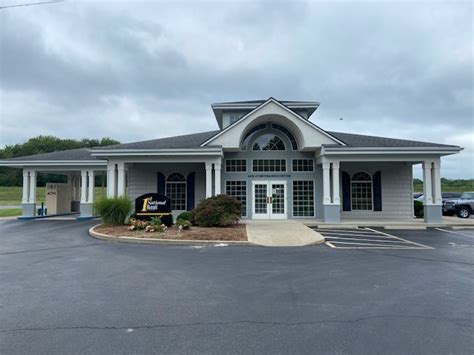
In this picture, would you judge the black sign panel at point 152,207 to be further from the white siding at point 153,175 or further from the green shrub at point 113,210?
the white siding at point 153,175

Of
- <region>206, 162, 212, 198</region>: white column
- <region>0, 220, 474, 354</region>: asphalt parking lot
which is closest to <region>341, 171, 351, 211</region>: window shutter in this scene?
<region>206, 162, 212, 198</region>: white column

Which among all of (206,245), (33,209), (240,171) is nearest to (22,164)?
(33,209)

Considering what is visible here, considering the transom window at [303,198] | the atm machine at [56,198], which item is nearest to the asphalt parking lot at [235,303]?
the transom window at [303,198]

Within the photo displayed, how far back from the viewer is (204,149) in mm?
16547

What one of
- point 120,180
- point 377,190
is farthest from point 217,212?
point 377,190

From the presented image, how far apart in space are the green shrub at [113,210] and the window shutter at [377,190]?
14415 mm

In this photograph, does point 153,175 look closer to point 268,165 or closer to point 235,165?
point 235,165

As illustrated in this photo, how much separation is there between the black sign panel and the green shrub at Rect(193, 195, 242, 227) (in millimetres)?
1407

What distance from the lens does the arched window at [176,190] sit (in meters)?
19.7

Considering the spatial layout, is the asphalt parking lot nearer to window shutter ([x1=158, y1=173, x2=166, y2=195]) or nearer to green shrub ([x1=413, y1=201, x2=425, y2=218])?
window shutter ([x1=158, y1=173, x2=166, y2=195])

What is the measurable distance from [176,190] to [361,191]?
455 inches

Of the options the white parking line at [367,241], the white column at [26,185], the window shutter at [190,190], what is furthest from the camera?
the white column at [26,185]

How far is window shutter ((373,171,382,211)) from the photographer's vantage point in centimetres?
1927

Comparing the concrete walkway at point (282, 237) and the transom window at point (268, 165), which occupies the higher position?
the transom window at point (268, 165)
